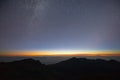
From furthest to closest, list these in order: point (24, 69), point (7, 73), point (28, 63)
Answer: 1. point (28, 63)
2. point (24, 69)
3. point (7, 73)

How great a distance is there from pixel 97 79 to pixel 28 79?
2331 inches

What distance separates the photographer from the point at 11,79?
13512 cm

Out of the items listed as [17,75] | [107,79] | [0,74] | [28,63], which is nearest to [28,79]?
[17,75]

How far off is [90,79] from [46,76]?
153 feet

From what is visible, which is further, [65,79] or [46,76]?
[65,79]

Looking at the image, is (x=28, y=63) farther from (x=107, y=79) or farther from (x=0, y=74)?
(x=107, y=79)

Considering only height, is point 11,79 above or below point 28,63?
below

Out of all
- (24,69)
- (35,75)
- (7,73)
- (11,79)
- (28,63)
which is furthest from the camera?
(28,63)

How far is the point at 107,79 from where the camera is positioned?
151250 mm

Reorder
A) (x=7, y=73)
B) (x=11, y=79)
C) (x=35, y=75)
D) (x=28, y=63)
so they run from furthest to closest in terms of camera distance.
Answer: (x=28, y=63)
(x=35, y=75)
(x=7, y=73)
(x=11, y=79)

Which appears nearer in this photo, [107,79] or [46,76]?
[107,79]

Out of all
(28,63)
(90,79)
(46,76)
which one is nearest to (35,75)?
(46,76)

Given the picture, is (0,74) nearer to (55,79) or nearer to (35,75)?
(35,75)

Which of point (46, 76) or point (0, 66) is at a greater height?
point (0, 66)
